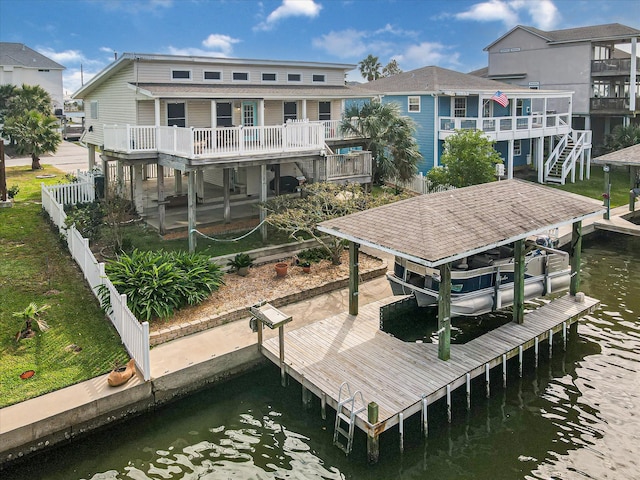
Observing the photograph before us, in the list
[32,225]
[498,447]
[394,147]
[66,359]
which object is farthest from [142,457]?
[394,147]

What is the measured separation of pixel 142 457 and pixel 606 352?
35.6 feet

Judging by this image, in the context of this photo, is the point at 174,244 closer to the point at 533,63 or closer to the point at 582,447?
the point at 582,447

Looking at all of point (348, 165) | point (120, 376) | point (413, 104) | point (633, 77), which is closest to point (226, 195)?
point (348, 165)

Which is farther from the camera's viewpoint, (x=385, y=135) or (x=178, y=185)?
(x=178, y=185)

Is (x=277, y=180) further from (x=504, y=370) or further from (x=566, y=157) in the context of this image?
(x=566, y=157)

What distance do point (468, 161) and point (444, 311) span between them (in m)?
14.1

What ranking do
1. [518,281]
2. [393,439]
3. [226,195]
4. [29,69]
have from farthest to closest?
[29,69] → [226,195] → [518,281] → [393,439]

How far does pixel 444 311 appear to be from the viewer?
11477mm

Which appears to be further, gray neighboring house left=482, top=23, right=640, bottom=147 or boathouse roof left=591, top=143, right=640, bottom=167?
gray neighboring house left=482, top=23, right=640, bottom=147

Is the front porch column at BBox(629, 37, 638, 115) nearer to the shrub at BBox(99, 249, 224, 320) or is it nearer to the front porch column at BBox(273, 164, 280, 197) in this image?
the front porch column at BBox(273, 164, 280, 197)

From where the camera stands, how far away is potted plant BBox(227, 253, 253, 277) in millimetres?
16797

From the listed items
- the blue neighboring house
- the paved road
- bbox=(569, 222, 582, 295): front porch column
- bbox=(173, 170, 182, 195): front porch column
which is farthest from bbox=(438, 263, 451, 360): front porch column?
the paved road

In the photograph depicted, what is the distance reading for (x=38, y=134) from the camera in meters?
31.3

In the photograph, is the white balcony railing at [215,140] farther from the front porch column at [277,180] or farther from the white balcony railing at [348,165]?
the front porch column at [277,180]
